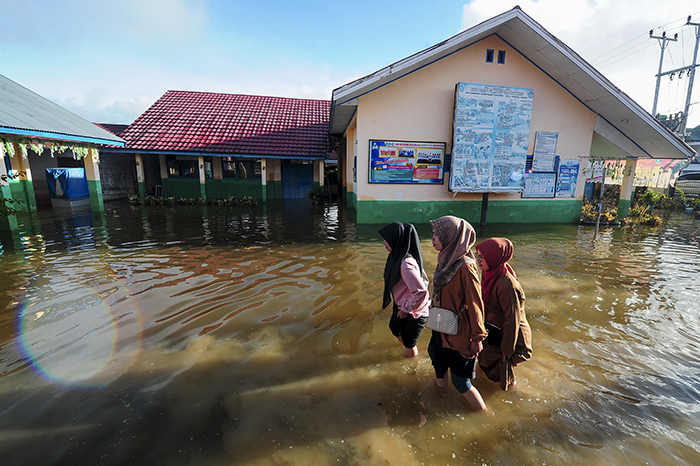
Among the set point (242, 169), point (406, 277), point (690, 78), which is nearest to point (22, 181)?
point (242, 169)

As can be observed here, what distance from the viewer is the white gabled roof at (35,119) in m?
7.75

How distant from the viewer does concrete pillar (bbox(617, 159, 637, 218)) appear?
12234 mm

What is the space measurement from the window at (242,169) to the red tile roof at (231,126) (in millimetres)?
1733

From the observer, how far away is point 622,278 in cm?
631

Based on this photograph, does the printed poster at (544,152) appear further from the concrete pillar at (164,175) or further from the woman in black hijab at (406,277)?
the concrete pillar at (164,175)

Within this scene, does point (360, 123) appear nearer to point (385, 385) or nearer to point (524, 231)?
point (524, 231)

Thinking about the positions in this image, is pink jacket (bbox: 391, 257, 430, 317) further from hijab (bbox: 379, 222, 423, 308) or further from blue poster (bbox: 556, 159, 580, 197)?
blue poster (bbox: 556, 159, 580, 197)

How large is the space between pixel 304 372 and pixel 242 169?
17.1m

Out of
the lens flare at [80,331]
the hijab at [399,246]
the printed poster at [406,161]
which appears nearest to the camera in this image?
the hijab at [399,246]

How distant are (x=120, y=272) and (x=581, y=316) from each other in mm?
7967

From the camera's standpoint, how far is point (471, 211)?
11.6 m

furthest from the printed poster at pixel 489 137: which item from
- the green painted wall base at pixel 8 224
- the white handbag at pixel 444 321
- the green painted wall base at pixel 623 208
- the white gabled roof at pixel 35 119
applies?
the green painted wall base at pixel 8 224

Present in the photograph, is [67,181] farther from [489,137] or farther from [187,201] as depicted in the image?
[489,137]

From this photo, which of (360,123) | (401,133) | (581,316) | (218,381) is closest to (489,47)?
(401,133)
